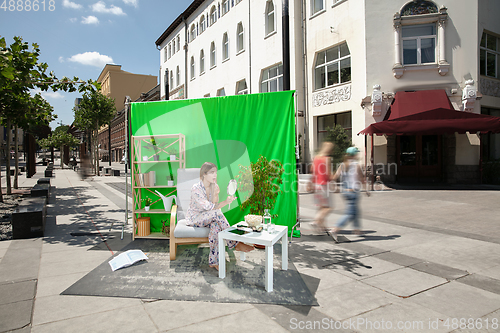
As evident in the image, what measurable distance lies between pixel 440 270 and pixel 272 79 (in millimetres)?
19251

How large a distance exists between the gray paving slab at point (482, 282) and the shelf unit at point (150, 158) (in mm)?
4914

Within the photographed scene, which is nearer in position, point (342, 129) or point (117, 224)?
point (117, 224)

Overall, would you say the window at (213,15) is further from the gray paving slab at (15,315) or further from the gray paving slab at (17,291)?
the gray paving slab at (15,315)

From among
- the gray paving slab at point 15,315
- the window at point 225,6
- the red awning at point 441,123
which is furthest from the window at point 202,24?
the gray paving slab at point 15,315

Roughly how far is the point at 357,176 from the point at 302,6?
663 inches

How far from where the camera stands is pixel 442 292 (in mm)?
3711

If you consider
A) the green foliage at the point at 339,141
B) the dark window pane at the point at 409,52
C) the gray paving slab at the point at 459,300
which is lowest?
the gray paving slab at the point at 459,300

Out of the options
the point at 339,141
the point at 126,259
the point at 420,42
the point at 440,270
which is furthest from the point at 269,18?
the point at 440,270

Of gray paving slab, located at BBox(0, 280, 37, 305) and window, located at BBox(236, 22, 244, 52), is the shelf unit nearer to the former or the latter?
gray paving slab, located at BBox(0, 280, 37, 305)

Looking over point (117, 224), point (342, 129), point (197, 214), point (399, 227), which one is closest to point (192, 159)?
point (197, 214)

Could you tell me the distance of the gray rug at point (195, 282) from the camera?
3.69 metres

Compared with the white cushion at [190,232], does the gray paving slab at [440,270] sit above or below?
below

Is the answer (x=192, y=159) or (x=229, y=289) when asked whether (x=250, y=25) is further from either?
(x=229, y=289)

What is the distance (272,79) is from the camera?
72.7 feet
